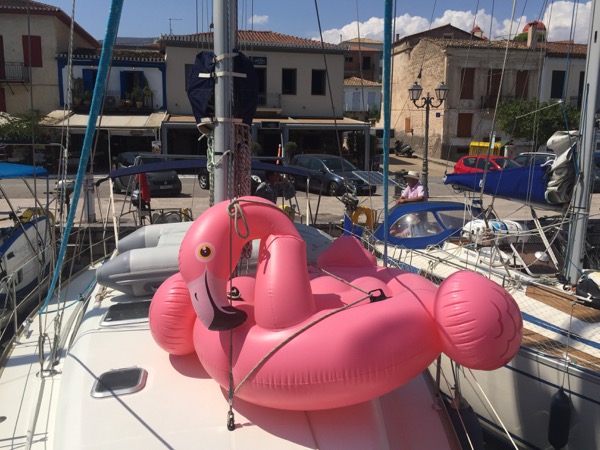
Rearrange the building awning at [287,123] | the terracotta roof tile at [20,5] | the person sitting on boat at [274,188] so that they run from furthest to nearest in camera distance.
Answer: the terracotta roof tile at [20,5], the building awning at [287,123], the person sitting on boat at [274,188]

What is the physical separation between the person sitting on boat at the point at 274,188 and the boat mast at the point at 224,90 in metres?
3.36

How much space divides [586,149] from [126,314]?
4.81 m

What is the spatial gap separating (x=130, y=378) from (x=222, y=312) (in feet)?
2.96

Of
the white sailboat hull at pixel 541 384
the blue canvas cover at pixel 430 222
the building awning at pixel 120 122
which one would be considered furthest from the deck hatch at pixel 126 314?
the building awning at pixel 120 122

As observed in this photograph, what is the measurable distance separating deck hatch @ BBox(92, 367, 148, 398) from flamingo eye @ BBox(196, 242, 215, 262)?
93cm

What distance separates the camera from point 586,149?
567 cm

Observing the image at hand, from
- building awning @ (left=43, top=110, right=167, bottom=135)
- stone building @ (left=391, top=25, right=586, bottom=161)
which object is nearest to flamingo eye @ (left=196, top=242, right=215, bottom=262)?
building awning @ (left=43, top=110, right=167, bottom=135)

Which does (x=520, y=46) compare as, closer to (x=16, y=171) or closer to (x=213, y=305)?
(x=16, y=171)

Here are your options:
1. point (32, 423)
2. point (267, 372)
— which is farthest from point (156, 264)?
point (267, 372)

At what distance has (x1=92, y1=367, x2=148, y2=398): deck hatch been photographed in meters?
3.07

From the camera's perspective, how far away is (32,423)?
2.97 meters

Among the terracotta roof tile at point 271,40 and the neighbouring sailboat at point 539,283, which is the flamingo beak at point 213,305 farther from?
the terracotta roof tile at point 271,40

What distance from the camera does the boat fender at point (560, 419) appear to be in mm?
3930

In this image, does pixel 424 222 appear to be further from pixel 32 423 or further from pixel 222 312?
pixel 32 423
